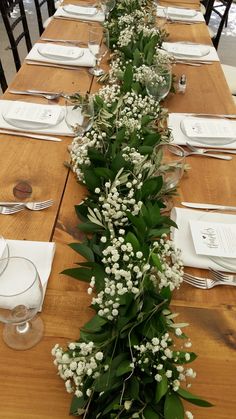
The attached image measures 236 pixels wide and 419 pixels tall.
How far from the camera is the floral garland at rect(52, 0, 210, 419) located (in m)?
0.67

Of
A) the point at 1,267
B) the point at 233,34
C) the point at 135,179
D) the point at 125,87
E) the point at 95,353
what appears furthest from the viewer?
the point at 233,34

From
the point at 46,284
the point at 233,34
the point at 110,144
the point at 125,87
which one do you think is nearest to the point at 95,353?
the point at 46,284

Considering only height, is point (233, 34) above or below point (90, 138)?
below

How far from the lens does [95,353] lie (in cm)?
70

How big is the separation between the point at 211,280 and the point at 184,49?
5.16 ft

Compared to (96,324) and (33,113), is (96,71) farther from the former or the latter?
(96,324)

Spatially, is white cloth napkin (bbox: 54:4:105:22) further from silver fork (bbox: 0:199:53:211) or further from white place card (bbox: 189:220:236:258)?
white place card (bbox: 189:220:236:258)

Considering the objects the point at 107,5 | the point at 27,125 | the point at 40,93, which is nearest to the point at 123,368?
the point at 27,125

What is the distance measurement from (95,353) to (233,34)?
5282 mm

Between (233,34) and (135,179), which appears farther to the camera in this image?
(233,34)

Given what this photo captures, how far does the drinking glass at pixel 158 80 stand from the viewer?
1485 millimetres

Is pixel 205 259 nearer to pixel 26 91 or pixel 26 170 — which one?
pixel 26 170

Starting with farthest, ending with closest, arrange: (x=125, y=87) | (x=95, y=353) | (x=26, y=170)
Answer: (x=125, y=87) < (x=26, y=170) < (x=95, y=353)

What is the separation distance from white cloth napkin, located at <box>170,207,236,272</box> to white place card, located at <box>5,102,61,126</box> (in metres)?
0.63
